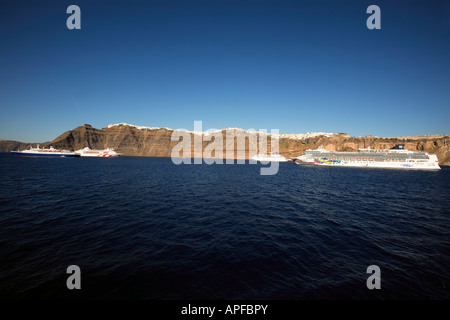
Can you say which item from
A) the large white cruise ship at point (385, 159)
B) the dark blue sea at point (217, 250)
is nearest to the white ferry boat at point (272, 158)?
the large white cruise ship at point (385, 159)

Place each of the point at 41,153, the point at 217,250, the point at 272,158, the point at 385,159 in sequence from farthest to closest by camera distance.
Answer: the point at 272,158 < the point at 41,153 < the point at 385,159 < the point at 217,250

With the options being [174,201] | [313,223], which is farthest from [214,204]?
[313,223]

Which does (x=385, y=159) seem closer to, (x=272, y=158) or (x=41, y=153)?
(x=272, y=158)

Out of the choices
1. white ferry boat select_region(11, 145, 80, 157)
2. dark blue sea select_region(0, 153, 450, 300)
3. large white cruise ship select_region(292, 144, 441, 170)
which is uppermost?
white ferry boat select_region(11, 145, 80, 157)

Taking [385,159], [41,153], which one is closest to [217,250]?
[385,159]

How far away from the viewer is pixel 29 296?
736 cm

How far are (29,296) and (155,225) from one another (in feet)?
27.6

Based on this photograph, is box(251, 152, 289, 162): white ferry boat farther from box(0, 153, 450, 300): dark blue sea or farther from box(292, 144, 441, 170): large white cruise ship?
box(0, 153, 450, 300): dark blue sea

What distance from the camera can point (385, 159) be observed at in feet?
311

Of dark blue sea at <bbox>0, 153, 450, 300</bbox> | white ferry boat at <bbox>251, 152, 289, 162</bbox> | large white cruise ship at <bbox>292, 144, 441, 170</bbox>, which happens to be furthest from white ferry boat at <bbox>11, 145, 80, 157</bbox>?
large white cruise ship at <bbox>292, 144, 441, 170</bbox>

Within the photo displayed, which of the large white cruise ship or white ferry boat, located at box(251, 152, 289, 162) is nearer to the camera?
the large white cruise ship

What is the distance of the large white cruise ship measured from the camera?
3570 inches
